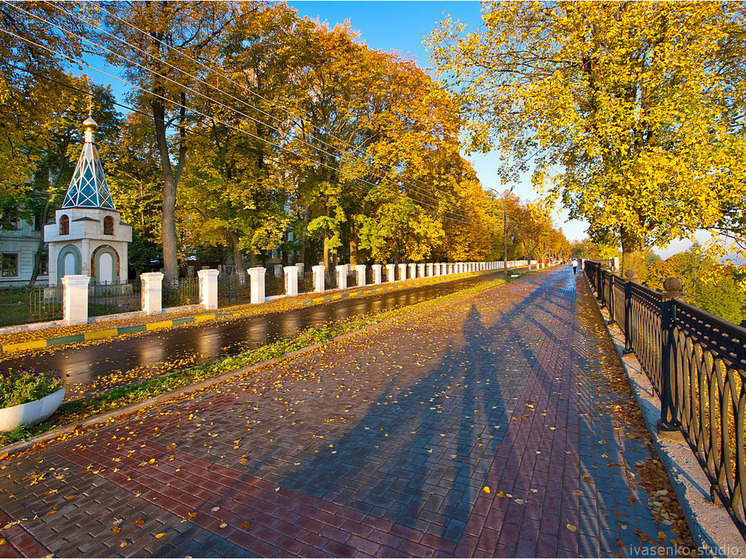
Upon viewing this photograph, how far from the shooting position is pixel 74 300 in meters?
12.6

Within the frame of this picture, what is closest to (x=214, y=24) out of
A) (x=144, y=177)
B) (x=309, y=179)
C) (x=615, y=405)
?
(x=309, y=179)

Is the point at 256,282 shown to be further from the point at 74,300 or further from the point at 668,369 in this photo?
the point at 668,369

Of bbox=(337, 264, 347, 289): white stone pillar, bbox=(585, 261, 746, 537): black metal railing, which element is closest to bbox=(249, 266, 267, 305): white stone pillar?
bbox=(337, 264, 347, 289): white stone pillar

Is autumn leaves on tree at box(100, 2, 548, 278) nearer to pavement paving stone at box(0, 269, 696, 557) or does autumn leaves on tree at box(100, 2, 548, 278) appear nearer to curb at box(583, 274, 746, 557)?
pavement paving stone at box(0, 269, 696, 557)

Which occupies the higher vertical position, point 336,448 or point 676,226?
point 676,226

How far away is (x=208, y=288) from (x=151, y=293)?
8.02 feet

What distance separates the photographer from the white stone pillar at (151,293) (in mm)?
15023

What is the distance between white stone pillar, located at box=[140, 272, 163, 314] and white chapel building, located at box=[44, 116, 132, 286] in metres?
6.39

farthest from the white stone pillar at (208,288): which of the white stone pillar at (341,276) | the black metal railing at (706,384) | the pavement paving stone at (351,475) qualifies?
the black metal railing at (706,384)

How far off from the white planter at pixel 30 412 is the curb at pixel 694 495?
20.9 feet

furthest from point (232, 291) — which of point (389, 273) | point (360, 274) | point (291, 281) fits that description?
point (389, 273)

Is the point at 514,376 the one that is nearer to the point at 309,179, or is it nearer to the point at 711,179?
the point at 711,179

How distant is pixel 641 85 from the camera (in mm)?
9742

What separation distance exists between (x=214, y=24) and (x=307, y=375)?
19.9 metres
